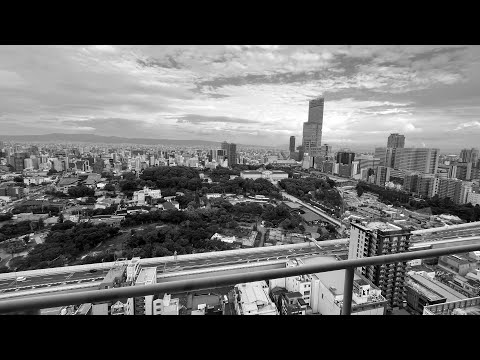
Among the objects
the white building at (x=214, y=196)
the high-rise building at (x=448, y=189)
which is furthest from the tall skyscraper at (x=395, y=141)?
the white building at (x=214, y=196)

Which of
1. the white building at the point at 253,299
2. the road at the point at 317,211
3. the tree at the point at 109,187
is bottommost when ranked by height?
the road at the point at 317,211

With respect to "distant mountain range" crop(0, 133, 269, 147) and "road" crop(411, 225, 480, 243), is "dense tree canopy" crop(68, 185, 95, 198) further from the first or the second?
"road" crop(411, 225, 480, 243)

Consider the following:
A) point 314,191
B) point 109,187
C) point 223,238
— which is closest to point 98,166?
point 109,187

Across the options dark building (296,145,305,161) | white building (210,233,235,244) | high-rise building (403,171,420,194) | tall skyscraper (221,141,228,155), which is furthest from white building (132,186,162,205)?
dark building (296,145,305,161)

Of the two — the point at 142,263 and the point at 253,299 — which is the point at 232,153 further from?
the point at 253,299

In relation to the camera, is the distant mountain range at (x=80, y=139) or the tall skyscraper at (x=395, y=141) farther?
the tall skyscraper at (x=395, y=141)

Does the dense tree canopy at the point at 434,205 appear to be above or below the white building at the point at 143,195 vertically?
above

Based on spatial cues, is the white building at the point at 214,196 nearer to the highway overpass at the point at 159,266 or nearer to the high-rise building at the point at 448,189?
the highway overpass at the point at 159,266
